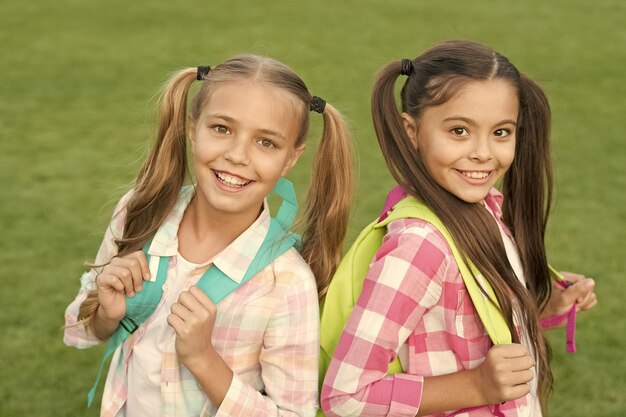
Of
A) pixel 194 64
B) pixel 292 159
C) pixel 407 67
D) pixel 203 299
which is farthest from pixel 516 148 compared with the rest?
pixel 194 64

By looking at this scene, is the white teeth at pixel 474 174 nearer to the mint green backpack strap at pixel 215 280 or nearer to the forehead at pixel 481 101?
the forehead at pixel 481 101

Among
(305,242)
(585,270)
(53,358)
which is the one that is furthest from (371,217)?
(305,242)

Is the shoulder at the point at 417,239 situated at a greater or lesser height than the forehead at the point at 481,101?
lesser

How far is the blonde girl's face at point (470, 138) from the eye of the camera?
2326mm

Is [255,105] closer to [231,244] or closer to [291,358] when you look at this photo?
[231,244]

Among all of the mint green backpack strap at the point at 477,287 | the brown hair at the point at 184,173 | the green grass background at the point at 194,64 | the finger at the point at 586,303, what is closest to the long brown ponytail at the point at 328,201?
the brown hair at the point at 184,173

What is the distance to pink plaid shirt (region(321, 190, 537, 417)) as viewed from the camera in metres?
2.19

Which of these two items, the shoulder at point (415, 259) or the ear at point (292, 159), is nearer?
the shoulder at point (415, 259)

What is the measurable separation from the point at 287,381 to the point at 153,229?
0.47 metres

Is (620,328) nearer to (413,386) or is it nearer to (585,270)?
(585,270)

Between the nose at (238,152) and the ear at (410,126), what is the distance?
38cm

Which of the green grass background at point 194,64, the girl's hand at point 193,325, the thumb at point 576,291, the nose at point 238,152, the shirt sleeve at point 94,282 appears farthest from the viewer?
the green grass background at point 194,64

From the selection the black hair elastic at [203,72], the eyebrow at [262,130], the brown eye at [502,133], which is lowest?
the eyebrow at [262,130]

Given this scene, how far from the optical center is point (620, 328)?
4562mm
